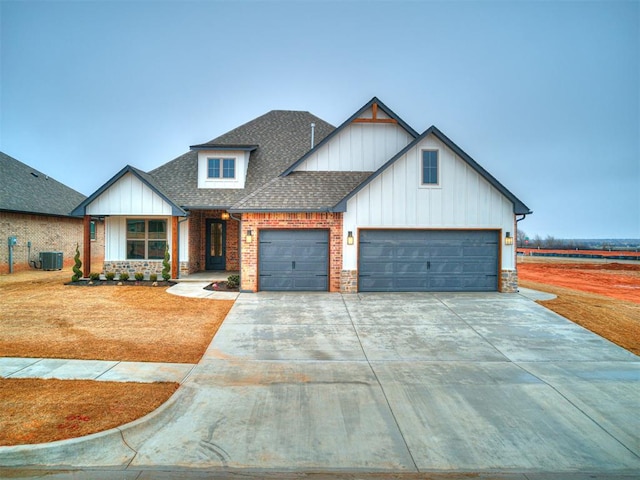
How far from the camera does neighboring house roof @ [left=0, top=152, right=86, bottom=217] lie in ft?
62.0

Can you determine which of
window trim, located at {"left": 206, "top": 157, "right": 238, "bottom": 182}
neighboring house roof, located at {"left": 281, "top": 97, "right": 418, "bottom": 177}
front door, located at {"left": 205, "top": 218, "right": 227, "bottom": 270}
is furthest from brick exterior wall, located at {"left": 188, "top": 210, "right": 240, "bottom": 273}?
neighboring house roof, located at {"left": 281, "top": 97, "right": 418, "bottom": 177}

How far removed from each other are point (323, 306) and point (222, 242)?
31.2 feet

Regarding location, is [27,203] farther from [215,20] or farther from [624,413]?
[624,413]

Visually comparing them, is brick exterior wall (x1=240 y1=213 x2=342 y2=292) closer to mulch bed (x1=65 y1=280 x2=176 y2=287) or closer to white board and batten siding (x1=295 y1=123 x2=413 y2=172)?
white board and batten siding (x1=295 y1=123 x2=413 y2=172)

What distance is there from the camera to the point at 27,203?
773 inches

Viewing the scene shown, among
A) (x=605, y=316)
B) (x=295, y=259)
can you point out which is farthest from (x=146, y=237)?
(x=605, y=316)

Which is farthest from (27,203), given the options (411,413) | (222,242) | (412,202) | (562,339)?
(562,339)

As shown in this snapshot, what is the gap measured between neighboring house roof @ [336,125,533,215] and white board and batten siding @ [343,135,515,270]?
148mm

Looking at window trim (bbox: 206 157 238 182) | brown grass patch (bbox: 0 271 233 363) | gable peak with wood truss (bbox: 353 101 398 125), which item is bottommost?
brown grass patch (bbox: 0 271 233 363)

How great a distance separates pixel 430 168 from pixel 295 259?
5.99 m

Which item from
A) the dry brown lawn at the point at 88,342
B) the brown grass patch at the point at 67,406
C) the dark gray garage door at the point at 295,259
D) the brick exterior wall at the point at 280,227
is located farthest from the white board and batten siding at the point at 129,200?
the brown grass patch at the point at 67,406

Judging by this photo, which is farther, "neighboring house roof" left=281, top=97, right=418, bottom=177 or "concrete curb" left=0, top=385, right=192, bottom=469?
"neighboring house roof" left=281, top=97, right=418, bottom=177

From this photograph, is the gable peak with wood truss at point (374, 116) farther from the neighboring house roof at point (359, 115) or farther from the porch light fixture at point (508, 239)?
the porch light fixture at point (508, 239)

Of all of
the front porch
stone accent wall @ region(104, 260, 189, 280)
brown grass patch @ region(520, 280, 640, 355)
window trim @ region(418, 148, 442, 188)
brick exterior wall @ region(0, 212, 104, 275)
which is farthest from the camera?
brick exterior wall @ region(0, 212, 104, 275)
